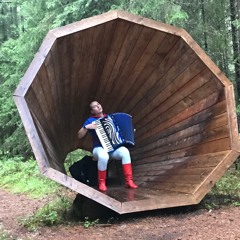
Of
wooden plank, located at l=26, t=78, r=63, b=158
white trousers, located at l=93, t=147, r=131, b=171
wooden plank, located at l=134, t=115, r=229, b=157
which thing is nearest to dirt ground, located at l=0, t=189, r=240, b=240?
wooden plank, located at l=134, t=115, r=229, b=157

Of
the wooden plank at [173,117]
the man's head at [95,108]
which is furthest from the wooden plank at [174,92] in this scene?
the man's head at [95,108]

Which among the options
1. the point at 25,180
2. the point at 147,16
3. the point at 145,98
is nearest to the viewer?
the point at 145,98

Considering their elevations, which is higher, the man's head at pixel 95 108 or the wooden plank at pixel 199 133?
the man's head at pixel 95 108

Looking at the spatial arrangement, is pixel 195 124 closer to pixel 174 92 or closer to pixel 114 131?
pixel 174 92

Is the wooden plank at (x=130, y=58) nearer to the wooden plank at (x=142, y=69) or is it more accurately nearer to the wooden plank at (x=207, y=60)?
the wooden plank at (x=142, y=69)

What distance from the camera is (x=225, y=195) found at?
6.46 m

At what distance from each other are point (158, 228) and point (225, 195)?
1.89 metres

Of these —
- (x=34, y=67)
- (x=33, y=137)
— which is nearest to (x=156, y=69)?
(x=34, y=67)

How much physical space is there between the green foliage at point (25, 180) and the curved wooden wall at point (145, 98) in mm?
1519

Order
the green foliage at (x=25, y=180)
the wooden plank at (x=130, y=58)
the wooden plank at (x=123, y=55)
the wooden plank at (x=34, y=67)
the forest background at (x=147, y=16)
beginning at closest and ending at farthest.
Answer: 1. the wooden plank at (x=34, y=67)
2. the wooden plank at (x=123, y=55)
3. the wooden plank at (x=130, y=58)
4. the forest background at (x=147, y=16)
5. the green foliage at (x=25, y=180)

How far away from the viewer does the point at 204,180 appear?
548 centimetres

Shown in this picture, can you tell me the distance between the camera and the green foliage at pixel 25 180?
9.09 meters

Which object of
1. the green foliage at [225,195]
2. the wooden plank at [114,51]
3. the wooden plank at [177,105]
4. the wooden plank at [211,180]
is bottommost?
the green foliage at [225,195]

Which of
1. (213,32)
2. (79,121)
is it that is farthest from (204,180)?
(213,32)
